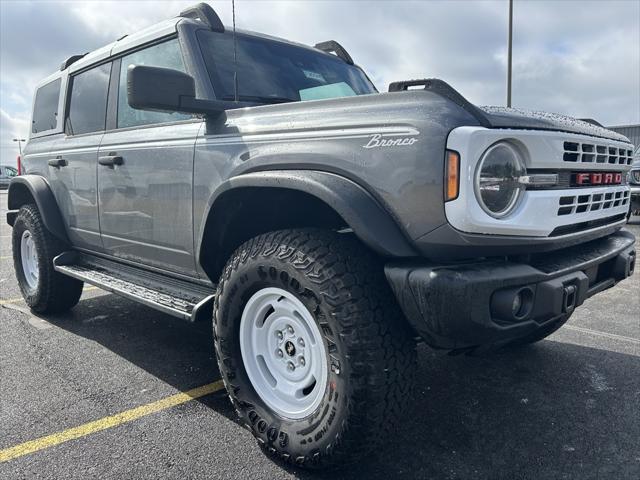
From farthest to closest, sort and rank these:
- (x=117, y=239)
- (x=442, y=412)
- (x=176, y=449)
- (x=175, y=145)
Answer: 1. (x=117, y=239)
2. (x=175, y=145)
3. (x=442, y=412)
4. (x=176, y=449)

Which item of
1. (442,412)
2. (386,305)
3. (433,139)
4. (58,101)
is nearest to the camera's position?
(433,139)

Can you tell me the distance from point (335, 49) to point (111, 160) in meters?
1.94

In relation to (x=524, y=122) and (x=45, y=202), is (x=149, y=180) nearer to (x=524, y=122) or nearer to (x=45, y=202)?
(x=45, y=202)

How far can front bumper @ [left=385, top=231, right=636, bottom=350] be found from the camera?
188 cm

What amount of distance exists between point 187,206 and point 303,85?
3.65 ft

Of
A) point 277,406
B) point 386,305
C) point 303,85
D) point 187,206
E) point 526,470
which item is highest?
point 303,85

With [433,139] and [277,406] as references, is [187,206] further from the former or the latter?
[433,139]

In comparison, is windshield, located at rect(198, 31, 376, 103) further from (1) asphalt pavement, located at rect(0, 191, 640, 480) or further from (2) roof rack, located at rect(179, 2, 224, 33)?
(1) asphalt pavement, located at rect(0, 191, 640, 480)

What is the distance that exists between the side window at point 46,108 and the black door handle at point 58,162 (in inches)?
18.6

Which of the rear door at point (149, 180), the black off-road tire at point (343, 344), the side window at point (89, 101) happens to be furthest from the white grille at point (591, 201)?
the side window at point (89, 101)

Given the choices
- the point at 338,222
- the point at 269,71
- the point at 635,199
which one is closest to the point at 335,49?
the point at 269,71

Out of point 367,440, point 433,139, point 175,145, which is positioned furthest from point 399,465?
point 175,145

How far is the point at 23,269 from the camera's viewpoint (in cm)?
500

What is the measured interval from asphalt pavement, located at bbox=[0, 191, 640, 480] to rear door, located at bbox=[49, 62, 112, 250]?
2.91ft
